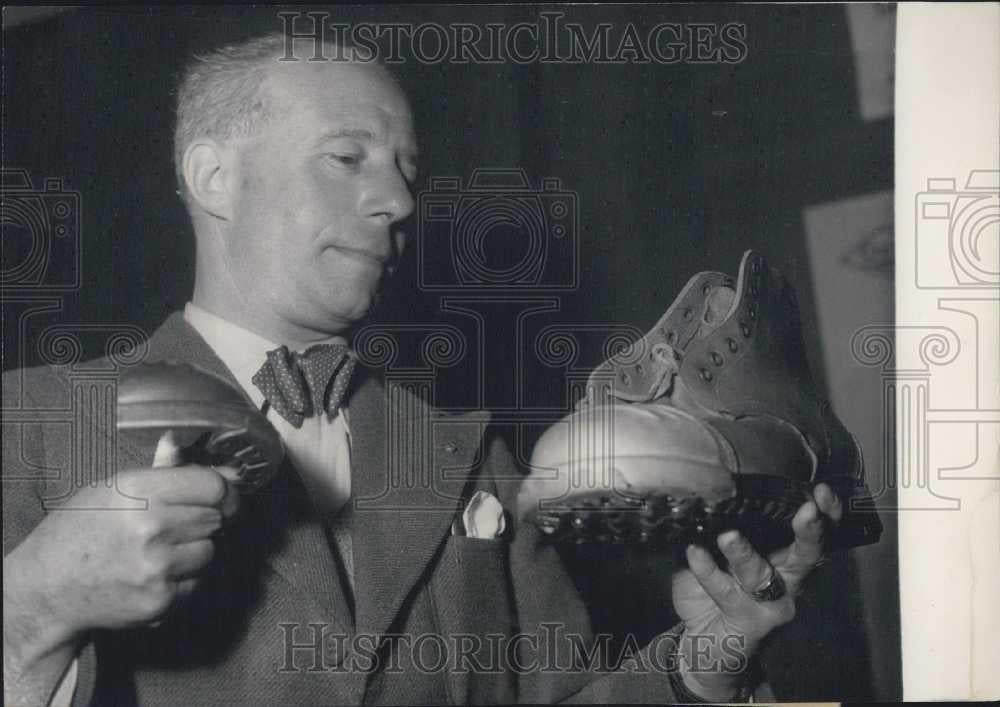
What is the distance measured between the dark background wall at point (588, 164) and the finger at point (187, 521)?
0.57 feet

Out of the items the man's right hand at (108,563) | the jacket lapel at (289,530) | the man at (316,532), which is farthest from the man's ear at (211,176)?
the man's right hand at (108,563)

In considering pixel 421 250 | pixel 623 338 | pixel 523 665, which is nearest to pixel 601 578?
pixel 523 665

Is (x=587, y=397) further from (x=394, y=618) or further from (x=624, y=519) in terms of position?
(x=394, y=618)

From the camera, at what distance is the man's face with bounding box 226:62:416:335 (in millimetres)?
973

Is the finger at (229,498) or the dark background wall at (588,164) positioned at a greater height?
the dark background wall at (588,164)

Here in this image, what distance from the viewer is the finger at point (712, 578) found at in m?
0.97

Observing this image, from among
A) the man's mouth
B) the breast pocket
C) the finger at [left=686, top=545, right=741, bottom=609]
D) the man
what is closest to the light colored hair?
the man

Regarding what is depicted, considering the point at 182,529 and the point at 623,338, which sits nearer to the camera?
the point at 182,529

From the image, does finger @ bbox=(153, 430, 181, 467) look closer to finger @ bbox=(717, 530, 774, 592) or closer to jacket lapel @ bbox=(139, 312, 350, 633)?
jacket lapel @ bbox=(139, 312, 350, 633)

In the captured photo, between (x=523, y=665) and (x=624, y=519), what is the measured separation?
22cm

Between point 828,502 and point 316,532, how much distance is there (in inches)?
16.0

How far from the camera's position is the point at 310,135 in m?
0.98

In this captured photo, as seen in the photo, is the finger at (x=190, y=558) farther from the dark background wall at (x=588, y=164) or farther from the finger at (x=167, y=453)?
the dark background wall at (x=588, y=164)

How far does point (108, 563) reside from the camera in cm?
88
